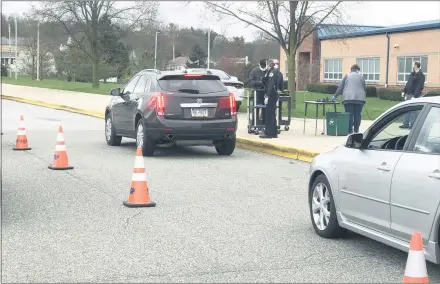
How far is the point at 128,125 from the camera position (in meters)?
14.1

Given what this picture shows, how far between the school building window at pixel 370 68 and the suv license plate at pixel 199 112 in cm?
4231

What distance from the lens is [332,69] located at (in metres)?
60.3

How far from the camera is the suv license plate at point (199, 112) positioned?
42.1 ft

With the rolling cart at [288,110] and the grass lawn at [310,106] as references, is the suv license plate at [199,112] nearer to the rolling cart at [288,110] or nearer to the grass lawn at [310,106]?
the rolling cart at [288,110]

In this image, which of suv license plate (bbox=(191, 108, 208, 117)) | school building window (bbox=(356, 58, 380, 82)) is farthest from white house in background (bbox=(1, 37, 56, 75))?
suv license plate (bbox=(191, 108, 208, 117))

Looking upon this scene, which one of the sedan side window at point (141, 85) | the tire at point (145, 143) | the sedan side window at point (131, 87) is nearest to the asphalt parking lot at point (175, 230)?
the tire at point (145, 143)

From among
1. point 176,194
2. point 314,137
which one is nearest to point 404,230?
point 176,194

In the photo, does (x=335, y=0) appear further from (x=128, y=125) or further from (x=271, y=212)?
(x=271, y=212)

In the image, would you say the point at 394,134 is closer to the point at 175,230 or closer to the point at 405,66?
the point at 175,230

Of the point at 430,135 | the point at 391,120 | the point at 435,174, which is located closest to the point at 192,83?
the point at 391,120

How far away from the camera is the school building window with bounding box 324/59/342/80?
5903 centimetres

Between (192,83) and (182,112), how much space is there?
72cm

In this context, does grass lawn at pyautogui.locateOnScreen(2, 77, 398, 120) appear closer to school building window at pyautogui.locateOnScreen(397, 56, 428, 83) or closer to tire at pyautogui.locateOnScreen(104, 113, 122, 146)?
school building window at pyautogui.locateOnScreen(397, 56, 428, 83)

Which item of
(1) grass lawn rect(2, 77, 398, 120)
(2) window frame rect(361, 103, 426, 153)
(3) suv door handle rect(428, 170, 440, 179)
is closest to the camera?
(3) suv door handle rect(428, 170, 440, 179)
